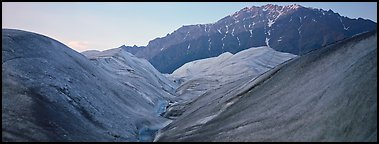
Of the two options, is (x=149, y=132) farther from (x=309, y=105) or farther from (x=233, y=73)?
(x=233, y=73)

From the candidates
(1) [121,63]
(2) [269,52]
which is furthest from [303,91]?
(2) [269,52]

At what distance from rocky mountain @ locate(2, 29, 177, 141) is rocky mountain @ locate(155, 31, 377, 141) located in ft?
21.0

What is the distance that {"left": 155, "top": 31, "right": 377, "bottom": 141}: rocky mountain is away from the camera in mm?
15758

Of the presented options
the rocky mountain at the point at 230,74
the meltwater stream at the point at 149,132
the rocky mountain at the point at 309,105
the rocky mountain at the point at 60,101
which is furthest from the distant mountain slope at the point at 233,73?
the rocky mountain at the point at 309,105

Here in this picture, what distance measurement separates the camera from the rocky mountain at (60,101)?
22.0 meters

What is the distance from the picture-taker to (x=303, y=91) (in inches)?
943

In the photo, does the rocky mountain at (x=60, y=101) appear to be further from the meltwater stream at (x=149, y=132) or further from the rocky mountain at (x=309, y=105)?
the rocky mountain at (x=309, y=105)

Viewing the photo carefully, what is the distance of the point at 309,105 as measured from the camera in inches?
806

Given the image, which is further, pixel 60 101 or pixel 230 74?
pixel 230 74

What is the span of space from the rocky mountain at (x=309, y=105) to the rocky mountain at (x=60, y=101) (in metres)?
6.39

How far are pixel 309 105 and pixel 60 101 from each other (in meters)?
18.4

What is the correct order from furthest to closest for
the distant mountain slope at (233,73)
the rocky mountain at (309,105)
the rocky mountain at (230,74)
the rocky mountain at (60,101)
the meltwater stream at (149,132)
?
the distant mountain slope at (233,73) → the rocky mountain at (230,74) → the meltwater stream at (149,132) → the rocky mountain at (60,101) → the rocky mountain at (309,105)

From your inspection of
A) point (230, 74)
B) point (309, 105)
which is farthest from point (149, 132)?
point (230, 74)

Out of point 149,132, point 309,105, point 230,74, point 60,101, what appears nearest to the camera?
point 309,105
